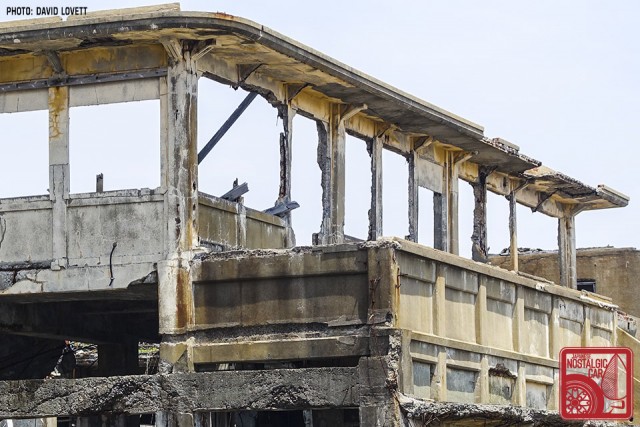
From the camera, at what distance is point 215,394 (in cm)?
1919

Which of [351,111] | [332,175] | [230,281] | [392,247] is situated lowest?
[230,281]

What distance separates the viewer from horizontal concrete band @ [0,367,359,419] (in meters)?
18.7

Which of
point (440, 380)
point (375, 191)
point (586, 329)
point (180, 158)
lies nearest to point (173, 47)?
point (180, 158)

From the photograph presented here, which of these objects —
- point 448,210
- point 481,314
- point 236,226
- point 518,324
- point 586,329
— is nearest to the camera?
point 481,314

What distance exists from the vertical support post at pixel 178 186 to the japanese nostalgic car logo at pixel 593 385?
4981 millimetres

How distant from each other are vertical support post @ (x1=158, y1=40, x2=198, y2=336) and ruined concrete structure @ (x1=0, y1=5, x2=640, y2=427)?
0.8 inches

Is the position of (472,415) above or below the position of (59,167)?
below

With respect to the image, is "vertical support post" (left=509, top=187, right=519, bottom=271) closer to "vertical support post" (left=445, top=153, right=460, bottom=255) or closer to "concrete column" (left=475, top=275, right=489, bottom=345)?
"vertical support post" (left=445, top=153, right=460, bottom=255)

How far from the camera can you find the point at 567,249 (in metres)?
32.7

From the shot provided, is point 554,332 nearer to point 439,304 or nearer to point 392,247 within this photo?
point 439,304

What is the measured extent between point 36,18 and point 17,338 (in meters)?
6.75

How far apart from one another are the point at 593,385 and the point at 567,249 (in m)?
13.6

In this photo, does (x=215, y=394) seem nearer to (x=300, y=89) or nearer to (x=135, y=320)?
(x=300, y=89)

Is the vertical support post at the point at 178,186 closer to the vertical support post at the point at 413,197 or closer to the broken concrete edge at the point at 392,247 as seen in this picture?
the broken concrete edge at the point at 392,247
